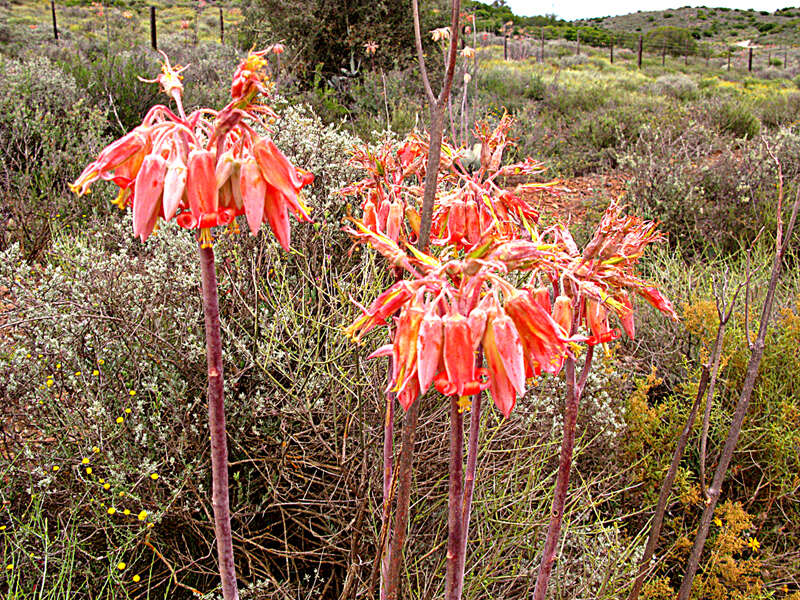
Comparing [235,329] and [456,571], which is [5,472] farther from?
[456,571]

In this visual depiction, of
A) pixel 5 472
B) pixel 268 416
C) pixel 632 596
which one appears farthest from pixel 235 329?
pixel 632 596

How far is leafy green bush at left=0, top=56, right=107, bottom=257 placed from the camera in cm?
455

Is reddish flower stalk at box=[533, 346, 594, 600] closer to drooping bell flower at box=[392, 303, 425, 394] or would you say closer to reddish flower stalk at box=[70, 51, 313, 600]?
drooping bell flower at box=[392, 303, 425, 394]

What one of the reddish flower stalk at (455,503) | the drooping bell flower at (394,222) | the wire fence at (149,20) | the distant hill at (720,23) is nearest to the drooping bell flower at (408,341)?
the reddish flower stalk at (455,503)

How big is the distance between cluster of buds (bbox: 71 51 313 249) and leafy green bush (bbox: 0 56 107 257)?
3712 mm

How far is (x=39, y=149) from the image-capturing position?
537cm

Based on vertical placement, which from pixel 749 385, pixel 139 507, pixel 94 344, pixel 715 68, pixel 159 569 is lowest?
pixel 159 569

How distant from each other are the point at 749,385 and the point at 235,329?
1991 millimetres

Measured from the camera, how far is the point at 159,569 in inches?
93.2

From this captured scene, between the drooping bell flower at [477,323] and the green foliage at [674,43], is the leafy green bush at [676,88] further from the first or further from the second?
the green foliage at [674,43]

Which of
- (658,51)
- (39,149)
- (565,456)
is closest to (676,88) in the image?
(39,149)

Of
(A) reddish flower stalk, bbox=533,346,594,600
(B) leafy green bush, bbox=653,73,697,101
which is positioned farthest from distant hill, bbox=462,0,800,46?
(A) reddish flower stalk, bbox=533,346,594,600

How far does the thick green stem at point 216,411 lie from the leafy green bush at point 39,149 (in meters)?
3.78

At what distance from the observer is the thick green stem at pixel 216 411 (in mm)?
944
